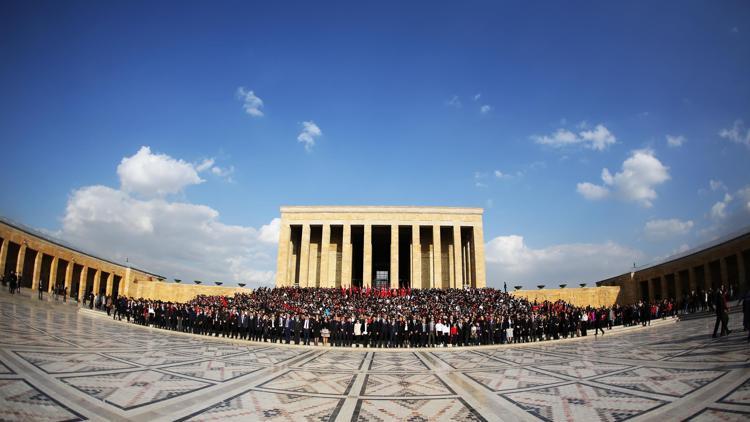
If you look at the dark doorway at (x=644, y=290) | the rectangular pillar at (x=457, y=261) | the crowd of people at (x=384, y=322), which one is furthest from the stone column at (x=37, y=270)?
the dark doorway at (x=644, y=290)

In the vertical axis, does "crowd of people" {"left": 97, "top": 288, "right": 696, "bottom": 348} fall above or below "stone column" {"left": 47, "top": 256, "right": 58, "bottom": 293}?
below

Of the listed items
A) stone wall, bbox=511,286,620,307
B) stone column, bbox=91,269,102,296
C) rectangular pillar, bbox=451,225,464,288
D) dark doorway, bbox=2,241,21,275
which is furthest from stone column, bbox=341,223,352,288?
stone column, bbox=91,269,102,296

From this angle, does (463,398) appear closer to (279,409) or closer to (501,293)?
(279,409)

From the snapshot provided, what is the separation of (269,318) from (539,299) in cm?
2719

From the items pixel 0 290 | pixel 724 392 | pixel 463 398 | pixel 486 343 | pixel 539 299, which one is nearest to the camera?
pixel 724 392

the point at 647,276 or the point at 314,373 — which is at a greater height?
the point at 647,276

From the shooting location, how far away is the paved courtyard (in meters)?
5.53

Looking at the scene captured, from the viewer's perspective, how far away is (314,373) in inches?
374

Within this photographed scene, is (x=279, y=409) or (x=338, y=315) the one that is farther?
(x=338, y=315)

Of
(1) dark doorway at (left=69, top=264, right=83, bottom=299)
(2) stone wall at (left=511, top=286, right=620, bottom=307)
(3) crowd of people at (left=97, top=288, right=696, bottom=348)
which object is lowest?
(3) crowd of people at (left=97, top=288, right=696, bottom=348)

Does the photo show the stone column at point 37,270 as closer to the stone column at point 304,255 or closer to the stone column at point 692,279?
the stone column at point 304,255

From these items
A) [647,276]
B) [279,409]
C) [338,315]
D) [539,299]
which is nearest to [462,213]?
[539,299]

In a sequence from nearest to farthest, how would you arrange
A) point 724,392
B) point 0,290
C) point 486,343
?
1. point 724,392
2. point 486,343
3. point 0,290

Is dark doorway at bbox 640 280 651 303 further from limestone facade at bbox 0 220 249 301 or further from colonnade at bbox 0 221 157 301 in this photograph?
colonnade at bbox 0 221 157 301
